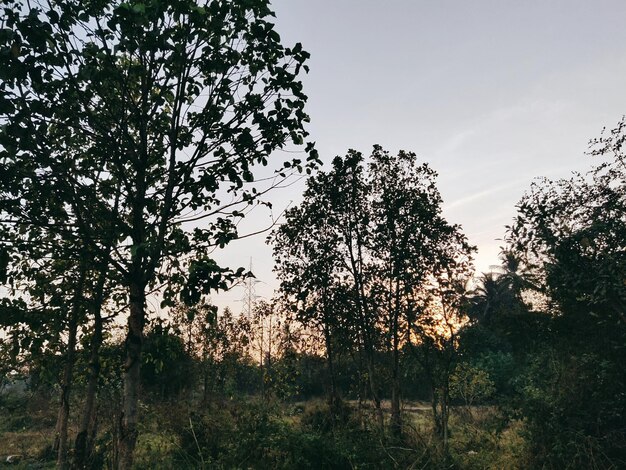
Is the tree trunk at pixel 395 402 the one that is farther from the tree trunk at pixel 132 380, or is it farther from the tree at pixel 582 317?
the tree trunk at pixel 132 380

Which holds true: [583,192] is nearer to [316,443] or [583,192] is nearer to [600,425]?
[600,425]

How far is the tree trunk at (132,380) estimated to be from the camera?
4.96 metres

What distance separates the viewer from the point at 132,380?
5266mm

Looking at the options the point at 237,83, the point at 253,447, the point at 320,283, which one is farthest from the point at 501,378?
the point at 237,83

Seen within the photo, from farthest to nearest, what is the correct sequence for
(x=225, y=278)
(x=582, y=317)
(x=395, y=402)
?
(x=395, y=402), (x=582, y=317), (x=225, y=278)

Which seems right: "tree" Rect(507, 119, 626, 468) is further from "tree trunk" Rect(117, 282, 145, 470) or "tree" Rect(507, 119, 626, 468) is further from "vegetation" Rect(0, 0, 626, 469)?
"tree trunk" Rect(117, 282, 145, 470)

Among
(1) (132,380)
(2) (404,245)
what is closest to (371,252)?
(2) (404,245)

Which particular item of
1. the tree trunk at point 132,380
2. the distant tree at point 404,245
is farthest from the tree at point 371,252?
the tree trunk at point 132,380

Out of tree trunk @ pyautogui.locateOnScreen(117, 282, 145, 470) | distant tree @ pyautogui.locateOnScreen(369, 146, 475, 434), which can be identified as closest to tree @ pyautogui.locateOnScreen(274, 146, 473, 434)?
distant tree @ pyautogui.locateOnScreen(369, 146, 475, 434)

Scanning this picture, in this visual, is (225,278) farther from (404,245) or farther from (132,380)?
(404,245)

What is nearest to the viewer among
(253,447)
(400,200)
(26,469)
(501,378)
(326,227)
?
(253,447)

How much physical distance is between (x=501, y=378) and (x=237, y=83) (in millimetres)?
45133

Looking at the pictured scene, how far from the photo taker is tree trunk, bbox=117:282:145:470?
496 centimetres

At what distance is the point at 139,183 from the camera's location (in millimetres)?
5602
